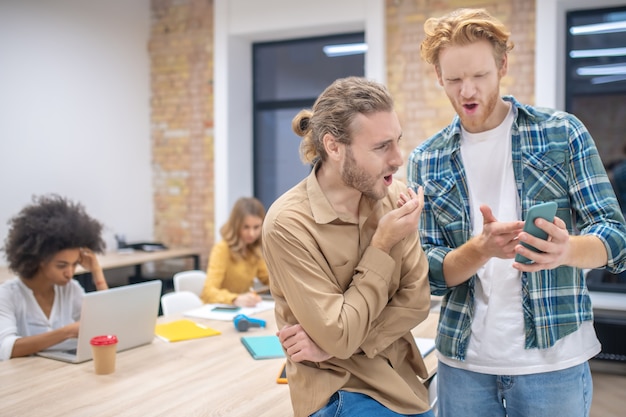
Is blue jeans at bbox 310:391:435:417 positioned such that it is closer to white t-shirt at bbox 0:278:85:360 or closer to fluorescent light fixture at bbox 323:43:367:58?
white t-shirt at bbox 0:278:85:360

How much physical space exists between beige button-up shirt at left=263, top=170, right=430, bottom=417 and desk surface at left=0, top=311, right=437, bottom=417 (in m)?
0.51

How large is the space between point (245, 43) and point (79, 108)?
1.76 metres

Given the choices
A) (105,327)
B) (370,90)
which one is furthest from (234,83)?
(370,90)

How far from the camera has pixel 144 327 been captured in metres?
2.84

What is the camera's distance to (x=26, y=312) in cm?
292

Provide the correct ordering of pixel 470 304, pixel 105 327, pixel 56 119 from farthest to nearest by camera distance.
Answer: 1. pixel 56 119
2. pixel 105 327
3. pixel 470 304

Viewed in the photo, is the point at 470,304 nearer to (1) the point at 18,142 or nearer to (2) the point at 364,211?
(2) the point at 364,211

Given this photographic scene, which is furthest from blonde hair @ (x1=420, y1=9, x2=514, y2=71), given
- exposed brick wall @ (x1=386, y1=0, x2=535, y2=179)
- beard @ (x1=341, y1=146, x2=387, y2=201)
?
exposed brick wall @ (x1=386, y1=0, x2=535, y2=179)

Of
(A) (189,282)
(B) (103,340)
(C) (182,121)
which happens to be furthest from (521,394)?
(C) (182,121)

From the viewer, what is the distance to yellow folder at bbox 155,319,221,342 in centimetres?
301

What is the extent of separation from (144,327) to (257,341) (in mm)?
522

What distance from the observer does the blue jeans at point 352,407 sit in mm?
1600

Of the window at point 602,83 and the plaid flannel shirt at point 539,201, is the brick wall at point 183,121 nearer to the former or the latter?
the window at point 602,83

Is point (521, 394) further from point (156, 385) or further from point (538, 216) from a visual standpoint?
point (156, 385)
